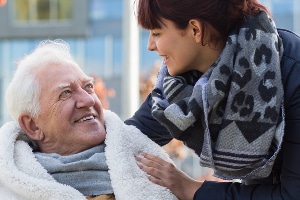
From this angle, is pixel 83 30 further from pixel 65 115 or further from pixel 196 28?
pixel 196 28

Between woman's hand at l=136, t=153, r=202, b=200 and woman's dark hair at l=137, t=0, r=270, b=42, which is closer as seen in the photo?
woman's dark hair at l=137, t=0, r=270, b=42

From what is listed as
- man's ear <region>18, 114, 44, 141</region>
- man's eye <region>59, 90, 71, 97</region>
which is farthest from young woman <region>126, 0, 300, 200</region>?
man's ear <region>18, 114, 44, 141</region>

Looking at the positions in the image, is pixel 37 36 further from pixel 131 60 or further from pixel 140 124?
pixel 140 124

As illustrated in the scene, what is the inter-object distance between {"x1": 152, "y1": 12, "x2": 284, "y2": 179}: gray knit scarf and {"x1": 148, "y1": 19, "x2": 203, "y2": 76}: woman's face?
8 centimetres

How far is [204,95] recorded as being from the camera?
7.76 ft

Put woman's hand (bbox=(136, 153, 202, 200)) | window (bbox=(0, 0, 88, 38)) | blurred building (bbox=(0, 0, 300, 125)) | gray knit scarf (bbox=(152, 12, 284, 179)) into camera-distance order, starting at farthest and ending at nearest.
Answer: window (bbox=(0, 0, 88, 38))
blurred building (bbox=(0, 0, 300, 125))
woman's hand (bbox=(136, 153, 202, 200))
gray knit scarf (bbox=(152, 12, 284, 179))

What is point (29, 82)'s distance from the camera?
287 centimetres

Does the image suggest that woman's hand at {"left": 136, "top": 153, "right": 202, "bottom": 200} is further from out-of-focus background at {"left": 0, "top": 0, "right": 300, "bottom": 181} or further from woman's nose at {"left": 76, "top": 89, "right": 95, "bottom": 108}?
out-of-focus background at {"left": 0, "top": 0, "right": 300, "bottom": 181}

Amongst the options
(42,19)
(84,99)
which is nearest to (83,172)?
(84,99)

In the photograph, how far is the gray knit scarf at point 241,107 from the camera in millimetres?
2303

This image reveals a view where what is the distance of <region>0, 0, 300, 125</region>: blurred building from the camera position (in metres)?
20.8

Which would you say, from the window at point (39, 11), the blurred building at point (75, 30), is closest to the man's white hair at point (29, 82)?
the blurred building at point (75, 30)

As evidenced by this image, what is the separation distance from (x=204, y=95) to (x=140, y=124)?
2.16 feet

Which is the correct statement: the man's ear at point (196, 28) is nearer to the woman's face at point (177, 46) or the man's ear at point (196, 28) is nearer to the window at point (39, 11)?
the woman's face at point (177, 46)
